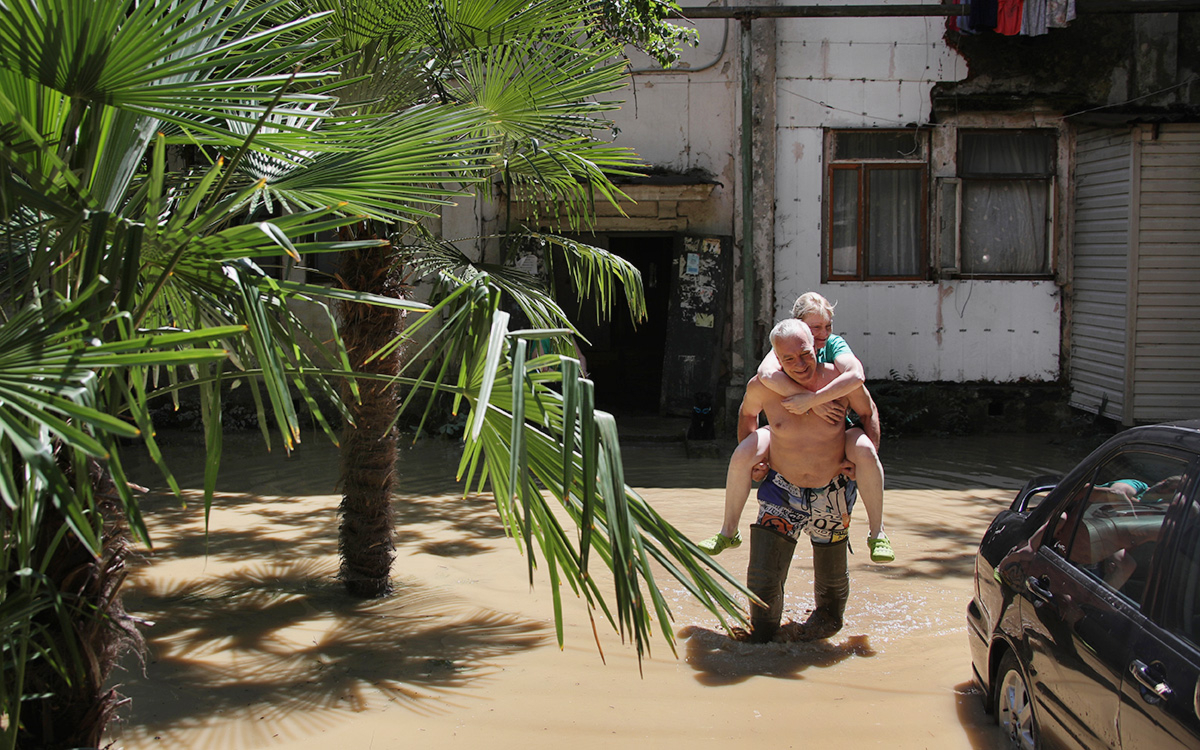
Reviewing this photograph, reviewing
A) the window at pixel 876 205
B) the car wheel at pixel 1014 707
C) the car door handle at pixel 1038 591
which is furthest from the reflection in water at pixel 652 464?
the car door handle at pixel 1038 591

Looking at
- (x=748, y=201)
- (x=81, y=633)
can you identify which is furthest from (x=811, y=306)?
(x=748, y=201)

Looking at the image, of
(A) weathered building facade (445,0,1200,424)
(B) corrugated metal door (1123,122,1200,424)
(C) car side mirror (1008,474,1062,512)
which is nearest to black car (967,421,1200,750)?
(C) car side mirror (1008,474,1062,512)

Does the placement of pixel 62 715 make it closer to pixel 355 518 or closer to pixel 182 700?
pixel 182 700

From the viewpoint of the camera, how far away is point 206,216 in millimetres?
2357

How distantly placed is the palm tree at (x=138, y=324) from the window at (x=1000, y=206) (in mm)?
9373

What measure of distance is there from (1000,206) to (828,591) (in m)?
7.89

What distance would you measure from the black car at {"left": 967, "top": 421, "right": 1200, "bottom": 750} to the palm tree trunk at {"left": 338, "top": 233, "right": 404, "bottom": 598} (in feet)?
10.4

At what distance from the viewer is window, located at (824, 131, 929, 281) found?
11.2 meters

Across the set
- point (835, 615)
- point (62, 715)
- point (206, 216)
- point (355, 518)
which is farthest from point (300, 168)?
point (835, 615)

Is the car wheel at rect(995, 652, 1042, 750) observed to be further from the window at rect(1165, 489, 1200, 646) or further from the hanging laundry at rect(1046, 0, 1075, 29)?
the hanging laundry at rect(1046, 0, 1075, 29)

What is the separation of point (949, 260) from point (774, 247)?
80.2 inches

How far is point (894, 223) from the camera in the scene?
1141 cm

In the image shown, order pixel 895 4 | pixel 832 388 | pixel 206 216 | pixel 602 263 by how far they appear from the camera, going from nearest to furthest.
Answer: pixel 206 216 < pixel 832 388 < pixel 602 263 < pixel 895 4

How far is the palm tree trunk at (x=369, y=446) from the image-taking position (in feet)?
17.6
